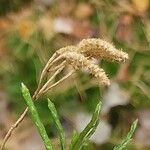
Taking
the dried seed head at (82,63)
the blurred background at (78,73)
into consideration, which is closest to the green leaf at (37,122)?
the dried seed head at (82,63)

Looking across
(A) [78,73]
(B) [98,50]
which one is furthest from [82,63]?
(A) [78,73]

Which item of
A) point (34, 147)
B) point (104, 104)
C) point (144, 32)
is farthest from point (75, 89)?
point (144, 32)

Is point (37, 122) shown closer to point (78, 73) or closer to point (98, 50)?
point (98, 50)

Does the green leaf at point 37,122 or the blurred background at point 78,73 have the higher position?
the green leaf at point 37,122

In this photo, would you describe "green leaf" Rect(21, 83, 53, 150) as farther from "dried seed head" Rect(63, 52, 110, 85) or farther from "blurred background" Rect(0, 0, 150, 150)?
"blurred background" Rect(0, 0, 150, 150)

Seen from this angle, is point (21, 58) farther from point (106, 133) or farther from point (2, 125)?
point (106, 133)

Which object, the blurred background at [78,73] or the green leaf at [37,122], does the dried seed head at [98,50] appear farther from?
the blurred background at [78,73]
